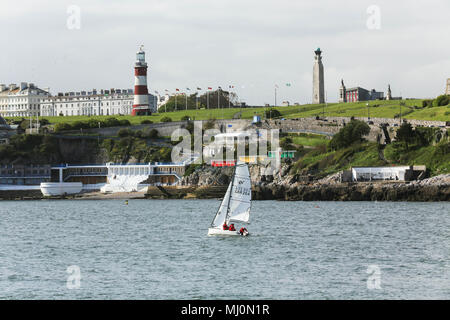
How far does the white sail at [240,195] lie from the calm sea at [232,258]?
6.71 feet

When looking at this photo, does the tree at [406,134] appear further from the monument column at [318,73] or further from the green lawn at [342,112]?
the monument column at [318,73]

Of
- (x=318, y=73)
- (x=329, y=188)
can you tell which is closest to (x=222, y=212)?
(x=329, y=188)

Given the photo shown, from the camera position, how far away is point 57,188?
471 feet

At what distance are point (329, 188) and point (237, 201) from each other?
57.2m

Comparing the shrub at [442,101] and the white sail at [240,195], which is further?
the shrub at [442,101]

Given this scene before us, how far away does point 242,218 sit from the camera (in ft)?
195

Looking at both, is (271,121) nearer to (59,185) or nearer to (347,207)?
(59,185)

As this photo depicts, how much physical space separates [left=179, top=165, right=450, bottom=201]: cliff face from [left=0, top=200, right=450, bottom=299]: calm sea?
22469mm

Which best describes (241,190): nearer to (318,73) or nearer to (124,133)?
(124,133)

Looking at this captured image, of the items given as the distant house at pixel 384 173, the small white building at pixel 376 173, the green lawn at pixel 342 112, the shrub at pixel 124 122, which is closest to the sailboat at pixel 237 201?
the distant house at pixel 384 173

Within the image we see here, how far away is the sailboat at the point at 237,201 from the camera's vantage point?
58.4 meters

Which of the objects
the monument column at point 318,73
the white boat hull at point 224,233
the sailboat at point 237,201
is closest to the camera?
the sailboat at point 237,201

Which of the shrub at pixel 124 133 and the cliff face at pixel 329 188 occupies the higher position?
the shrub at pixel 124 133
